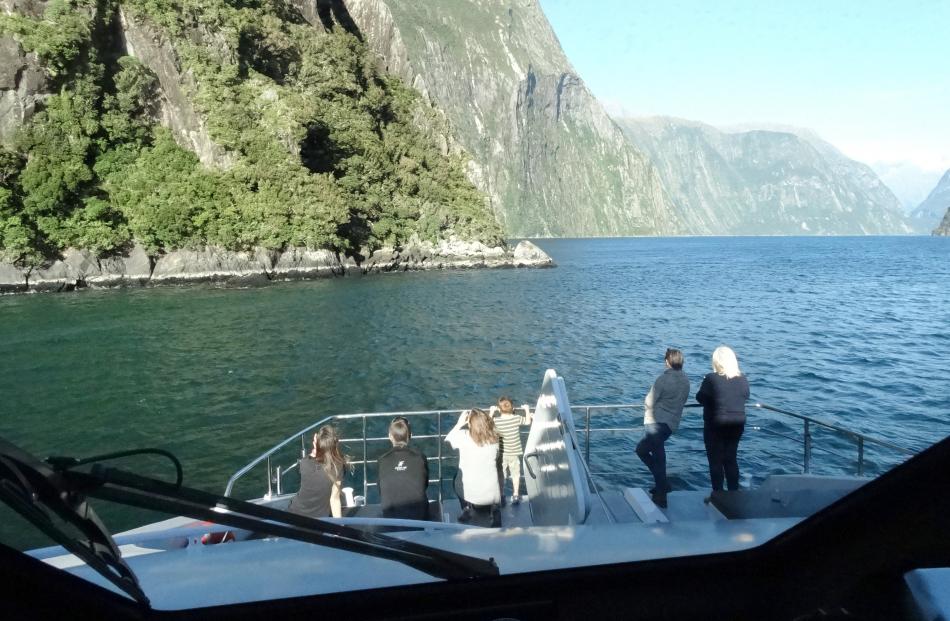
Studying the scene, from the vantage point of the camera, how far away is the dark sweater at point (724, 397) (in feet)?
18.4

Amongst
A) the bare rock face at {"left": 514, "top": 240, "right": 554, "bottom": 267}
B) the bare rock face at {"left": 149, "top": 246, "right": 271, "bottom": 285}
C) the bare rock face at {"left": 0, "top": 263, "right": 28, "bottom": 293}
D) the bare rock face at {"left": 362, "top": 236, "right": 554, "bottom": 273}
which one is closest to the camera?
the bare rock face at {"left": 0, "top": 263, "right": 28, "bottom": 293}

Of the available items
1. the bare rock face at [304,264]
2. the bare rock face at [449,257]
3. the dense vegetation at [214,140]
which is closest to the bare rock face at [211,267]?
the dense vegetation at [214,140]

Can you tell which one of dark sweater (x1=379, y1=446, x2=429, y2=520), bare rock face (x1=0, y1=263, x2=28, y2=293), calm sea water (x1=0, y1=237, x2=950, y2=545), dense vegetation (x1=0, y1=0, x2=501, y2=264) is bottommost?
calm sea water (x1=0, y1=237, x2=950, y2=545)

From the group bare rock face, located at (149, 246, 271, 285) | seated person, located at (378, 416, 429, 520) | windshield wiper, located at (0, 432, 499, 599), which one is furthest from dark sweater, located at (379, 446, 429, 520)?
bare rock face, located at (149, 246, 271, 285)

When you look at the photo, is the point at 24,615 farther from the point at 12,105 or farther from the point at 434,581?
the point at 12,105

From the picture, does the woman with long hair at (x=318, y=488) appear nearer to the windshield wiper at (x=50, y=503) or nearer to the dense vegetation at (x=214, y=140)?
the windshield wiper at (x=50, y=503)

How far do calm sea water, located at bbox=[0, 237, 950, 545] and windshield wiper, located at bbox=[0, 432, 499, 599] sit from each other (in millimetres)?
184

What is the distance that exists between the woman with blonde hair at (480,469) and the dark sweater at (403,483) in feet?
1.81

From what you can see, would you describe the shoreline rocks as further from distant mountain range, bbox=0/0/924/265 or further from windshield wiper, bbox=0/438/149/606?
windshield wiper, bbox=0/438/149/606

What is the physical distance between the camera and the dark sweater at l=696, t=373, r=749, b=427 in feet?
18.4

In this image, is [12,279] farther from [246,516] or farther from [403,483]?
[246,516]

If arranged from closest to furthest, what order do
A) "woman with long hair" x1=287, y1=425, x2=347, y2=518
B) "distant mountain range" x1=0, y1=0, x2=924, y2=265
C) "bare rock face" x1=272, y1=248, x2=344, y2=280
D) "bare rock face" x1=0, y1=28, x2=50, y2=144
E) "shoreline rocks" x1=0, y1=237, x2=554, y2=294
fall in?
"woman with long hair" x1=287, y1=425, x2=347, y2=518 < "bare rock face" x1=0, y1=28, x2=50, y2=144 < "shoreline rocks" x1=0, y1=237, x2=554, y2=294 < "distant mountain range" x1=0, y1=0, x2=924, y2=265 < "bare rock face" x1=272, y1=248, x2=344, y2=280

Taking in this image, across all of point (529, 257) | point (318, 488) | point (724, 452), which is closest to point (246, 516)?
point (318, 488)

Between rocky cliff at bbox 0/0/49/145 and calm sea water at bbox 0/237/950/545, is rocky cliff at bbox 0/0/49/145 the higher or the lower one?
the higher one
